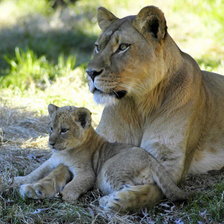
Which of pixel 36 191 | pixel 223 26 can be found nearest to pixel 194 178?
pixel 36 191

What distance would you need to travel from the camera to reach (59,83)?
8.13 metres

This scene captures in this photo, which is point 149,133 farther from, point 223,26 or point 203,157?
point 223,26

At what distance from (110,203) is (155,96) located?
0.98 meters

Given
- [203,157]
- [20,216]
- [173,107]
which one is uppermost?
[173,107]

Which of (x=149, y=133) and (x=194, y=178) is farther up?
(x=149, y=133)

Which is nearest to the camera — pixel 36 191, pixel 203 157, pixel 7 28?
pixel 36 191

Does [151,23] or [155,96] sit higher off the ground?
[151,23]

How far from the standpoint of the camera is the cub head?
14.2ft

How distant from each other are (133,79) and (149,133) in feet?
1.50

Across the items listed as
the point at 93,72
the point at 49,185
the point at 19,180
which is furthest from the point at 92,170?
the point at 93,72

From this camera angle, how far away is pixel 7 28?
13758mm

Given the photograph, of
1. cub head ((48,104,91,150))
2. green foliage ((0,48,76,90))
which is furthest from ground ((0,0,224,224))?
cub head ((48,104,91,150))

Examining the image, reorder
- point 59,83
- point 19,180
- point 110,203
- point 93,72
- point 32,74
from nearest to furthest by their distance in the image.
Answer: point 110,203
point 93,72
point 19,180
point 59,83
point 32,74

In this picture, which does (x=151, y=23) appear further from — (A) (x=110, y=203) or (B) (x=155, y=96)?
(A) (x=110, y=203)
